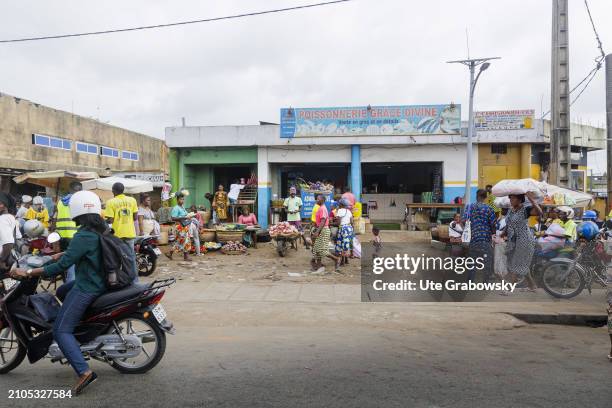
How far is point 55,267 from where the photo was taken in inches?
158

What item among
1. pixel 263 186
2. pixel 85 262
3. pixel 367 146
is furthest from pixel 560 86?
pixel 263 186

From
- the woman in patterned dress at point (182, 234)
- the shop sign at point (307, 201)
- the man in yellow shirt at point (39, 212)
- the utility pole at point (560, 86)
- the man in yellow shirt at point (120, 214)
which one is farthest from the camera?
the shop sign at point (307, 201)

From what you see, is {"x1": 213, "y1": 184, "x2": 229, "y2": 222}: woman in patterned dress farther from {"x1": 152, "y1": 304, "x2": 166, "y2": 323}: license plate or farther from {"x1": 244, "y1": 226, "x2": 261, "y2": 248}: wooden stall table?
{"x1": 152, "y1": 304, "x2": 166, "y2": 323}: license plate

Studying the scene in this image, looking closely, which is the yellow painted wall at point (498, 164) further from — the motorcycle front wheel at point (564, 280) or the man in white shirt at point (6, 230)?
the man in white shirt at point (6, 230)

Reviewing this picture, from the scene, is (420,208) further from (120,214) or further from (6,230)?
(6,230)

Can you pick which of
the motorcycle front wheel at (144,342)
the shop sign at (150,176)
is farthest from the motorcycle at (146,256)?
the shop sign at (150,176)

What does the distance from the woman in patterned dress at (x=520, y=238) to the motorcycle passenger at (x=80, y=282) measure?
6.71 meters

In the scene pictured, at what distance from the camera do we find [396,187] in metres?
23.5

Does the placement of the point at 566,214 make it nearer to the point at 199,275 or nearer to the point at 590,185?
the point at 199,275

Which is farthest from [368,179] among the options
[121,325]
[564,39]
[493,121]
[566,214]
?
[121,325]

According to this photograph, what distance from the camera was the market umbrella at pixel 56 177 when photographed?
12.5 metres

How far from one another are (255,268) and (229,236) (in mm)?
2745

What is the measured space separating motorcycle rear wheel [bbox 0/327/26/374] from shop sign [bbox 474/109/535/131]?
18.5 m

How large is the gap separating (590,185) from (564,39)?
32.6m
